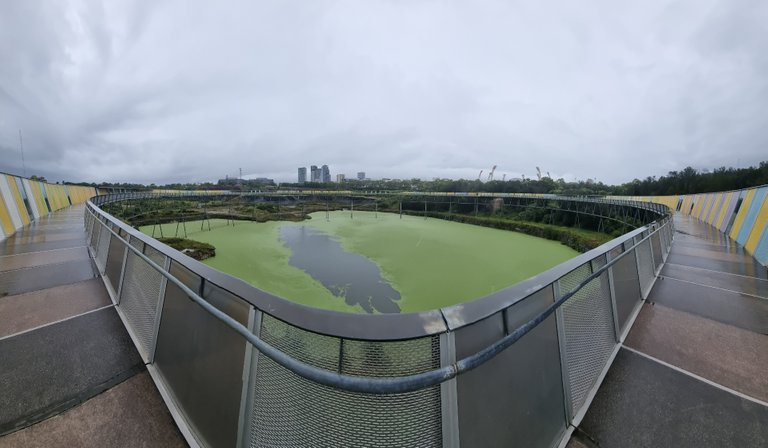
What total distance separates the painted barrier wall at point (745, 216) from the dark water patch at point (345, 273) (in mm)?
8462

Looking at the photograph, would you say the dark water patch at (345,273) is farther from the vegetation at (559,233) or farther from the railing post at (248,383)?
the vegetation at (559,233)

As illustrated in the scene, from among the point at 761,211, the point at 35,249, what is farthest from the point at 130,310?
the point at 761,211

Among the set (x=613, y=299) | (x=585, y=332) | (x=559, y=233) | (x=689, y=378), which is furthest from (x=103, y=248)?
→ (x=559, y=233)

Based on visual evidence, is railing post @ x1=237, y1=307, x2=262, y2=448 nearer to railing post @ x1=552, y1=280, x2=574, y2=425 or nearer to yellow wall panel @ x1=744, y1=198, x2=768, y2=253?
railing post @ x1=552, y1=280, x2=574, y2=425

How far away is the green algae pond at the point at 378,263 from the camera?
11164 mm

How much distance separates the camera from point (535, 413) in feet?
4.66

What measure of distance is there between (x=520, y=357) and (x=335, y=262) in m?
15.4

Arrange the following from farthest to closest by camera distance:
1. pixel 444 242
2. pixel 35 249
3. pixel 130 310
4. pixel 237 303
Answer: pixel 444 242, pixel 35 249, pixel 130 310, pixel 237 303

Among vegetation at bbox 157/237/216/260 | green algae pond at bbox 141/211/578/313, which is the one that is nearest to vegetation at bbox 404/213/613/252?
green algae pond at bbox 141/211/578/313

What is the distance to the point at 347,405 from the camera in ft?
3.27

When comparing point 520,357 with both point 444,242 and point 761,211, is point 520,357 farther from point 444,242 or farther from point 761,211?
point 444,242

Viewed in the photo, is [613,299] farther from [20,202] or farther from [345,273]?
[20,202]

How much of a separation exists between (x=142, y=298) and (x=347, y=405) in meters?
2.26

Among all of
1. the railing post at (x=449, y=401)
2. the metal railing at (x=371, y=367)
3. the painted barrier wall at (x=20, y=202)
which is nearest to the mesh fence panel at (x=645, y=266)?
Result: the metal railing at (x=371, y=367)
